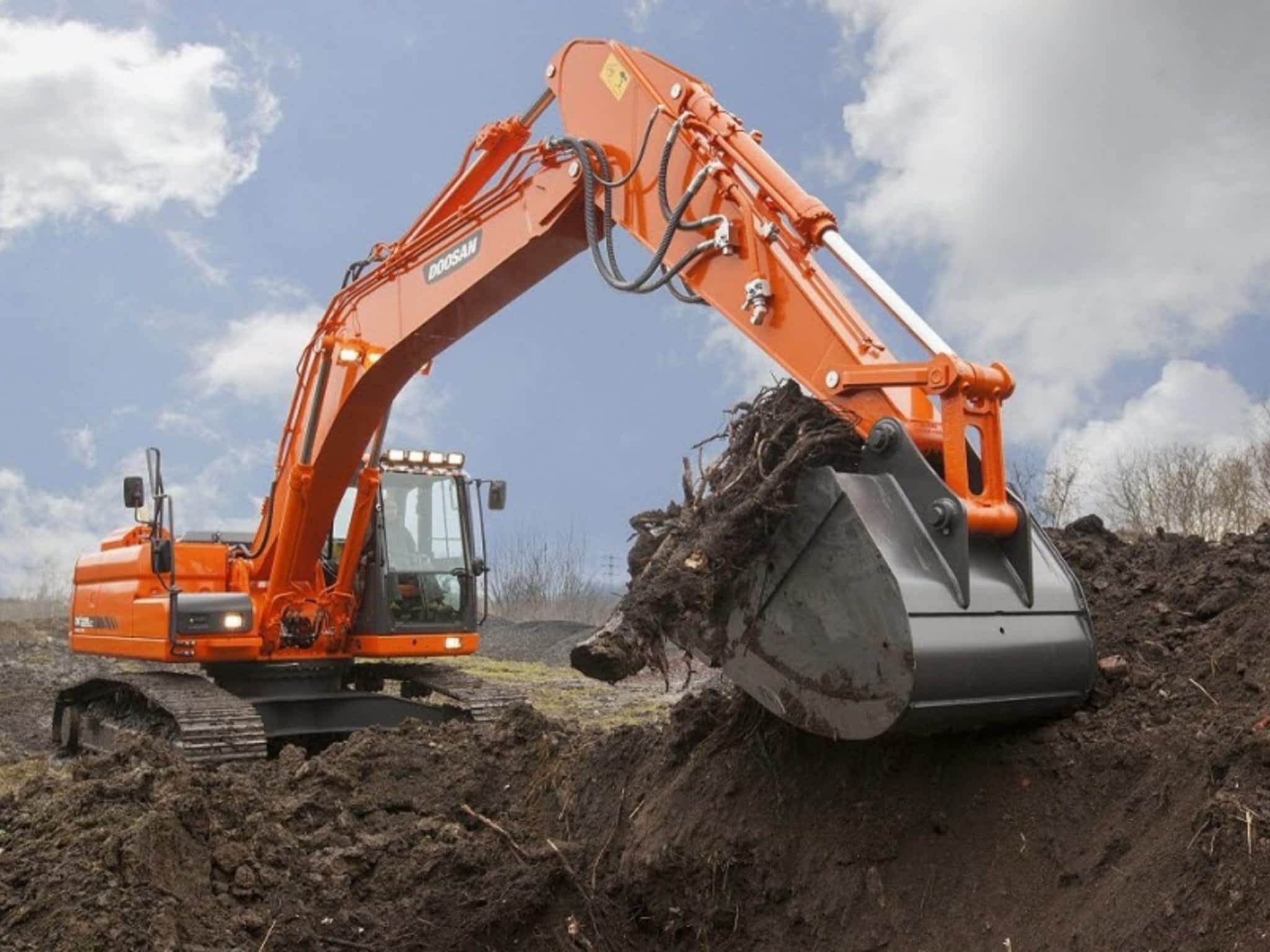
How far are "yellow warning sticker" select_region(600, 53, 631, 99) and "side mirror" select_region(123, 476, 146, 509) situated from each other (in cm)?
483

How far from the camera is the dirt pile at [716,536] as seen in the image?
389cm

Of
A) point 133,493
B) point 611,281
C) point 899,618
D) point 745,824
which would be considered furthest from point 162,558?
point 899,618

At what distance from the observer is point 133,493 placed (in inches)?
344

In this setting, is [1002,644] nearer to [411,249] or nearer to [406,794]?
[406,794]

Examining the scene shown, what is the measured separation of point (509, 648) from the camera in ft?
85.8

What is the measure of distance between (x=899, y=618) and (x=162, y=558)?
650 centimetres

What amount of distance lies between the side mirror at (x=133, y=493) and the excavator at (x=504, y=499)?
0.02m

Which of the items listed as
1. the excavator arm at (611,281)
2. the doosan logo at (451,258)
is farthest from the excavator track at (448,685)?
the doosan logo at (451,258)

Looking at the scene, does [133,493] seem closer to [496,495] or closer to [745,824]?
[496,495]

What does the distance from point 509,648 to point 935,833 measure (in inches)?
894

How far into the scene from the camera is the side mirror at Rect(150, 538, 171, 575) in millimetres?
8609

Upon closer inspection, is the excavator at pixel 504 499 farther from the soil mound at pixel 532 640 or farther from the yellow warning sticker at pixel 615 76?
the soil mound at pixel 532 640

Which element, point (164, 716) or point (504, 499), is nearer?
point (164, 716)

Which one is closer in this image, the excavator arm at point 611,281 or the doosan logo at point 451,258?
the excavator arm at point 611,281
